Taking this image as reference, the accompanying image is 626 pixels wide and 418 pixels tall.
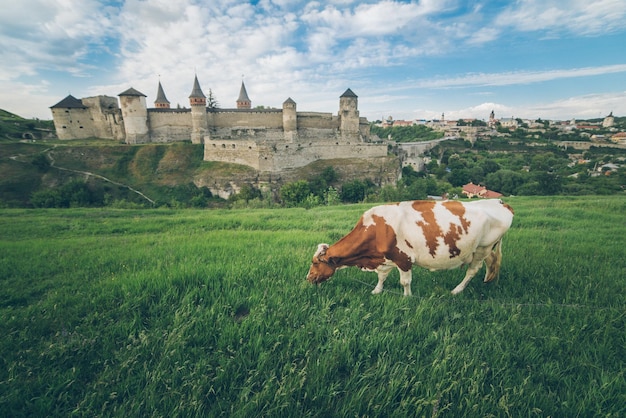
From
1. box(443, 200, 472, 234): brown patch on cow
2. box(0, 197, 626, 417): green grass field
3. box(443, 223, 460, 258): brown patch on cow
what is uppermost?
box(443, 200, 472, 234): brown patch on cow

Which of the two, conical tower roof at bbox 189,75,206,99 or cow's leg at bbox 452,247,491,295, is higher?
conical tower roof at bbox 189,75,206,99

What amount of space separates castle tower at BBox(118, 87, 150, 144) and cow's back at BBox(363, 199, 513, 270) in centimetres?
5553

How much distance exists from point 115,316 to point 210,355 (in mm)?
1611

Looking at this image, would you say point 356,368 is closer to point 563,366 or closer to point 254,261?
point 563,366

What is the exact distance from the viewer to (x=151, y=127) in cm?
4934

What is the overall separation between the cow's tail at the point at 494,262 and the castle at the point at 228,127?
38764 millimetres

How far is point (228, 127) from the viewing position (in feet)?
175

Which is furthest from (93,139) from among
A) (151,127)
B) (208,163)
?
(208,163)

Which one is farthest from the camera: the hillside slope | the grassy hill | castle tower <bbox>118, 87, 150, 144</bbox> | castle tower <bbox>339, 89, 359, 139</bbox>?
castle tower <bbox>339, 89, 359, 139</bbox>

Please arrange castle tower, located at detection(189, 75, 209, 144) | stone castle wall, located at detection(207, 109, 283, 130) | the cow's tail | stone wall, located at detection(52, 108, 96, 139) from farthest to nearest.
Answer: stone castle wall, located at detection(207, 109, 283, 130), castle tower, located at detection(189, 75, 209, 144), stone wall, located at detection(52, 108, 96, 139), the cow's tail

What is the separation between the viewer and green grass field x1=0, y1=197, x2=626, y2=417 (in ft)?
7.30

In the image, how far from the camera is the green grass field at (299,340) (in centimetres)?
222

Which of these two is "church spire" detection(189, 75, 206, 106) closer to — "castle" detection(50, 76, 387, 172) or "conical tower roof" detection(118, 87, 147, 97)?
"castle" detection(50, 76, 387, 172)

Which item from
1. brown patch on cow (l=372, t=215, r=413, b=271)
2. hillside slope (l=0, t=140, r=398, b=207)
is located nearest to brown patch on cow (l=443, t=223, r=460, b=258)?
brown patch on cow (l=372, t=215, r=413, b=271)
